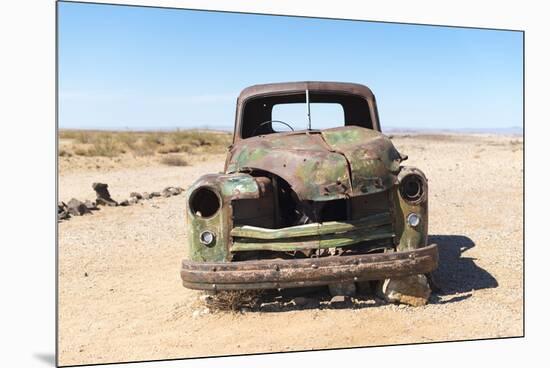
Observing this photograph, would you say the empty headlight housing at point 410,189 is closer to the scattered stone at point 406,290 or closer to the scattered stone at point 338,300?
the scattered stone at point 406,290

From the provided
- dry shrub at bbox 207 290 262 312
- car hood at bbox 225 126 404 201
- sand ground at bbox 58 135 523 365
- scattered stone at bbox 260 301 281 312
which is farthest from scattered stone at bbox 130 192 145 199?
scattered stone at bbox 260 301 281 312

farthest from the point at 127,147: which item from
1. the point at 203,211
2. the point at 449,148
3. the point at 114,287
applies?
the point at 203,211

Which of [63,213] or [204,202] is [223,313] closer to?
[204,202]

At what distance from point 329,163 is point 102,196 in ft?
20.4

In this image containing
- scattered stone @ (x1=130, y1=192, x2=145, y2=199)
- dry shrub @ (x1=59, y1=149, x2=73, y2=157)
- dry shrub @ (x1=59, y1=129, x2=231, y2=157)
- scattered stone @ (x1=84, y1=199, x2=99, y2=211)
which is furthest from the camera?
dry shrub @ (x1=59, y1=129, x2=231, y2=157)

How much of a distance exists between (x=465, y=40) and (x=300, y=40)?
1.56 m

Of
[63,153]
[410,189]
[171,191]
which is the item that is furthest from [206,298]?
[63,153]

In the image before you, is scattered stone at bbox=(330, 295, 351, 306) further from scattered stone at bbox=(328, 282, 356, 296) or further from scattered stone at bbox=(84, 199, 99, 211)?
scattered stone at bbox=(84, 199, 99, 211)

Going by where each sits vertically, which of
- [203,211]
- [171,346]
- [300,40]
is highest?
[300,40]

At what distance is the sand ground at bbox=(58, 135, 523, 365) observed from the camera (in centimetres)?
434

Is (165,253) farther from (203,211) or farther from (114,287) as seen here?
(203,211)

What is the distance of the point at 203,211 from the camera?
4.54 m

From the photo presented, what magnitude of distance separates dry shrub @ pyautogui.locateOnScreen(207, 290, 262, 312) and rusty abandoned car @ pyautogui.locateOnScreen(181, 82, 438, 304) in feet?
0.98

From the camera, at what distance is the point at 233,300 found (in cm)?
466
